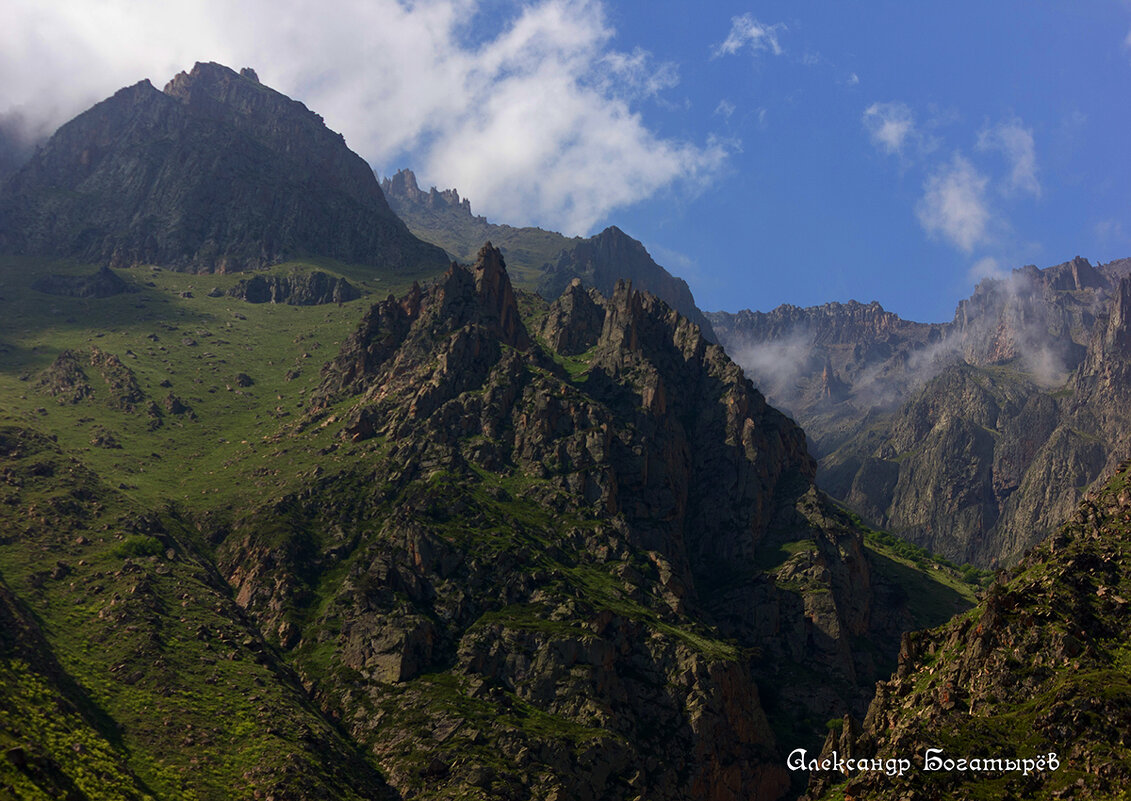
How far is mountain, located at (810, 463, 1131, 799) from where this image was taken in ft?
329

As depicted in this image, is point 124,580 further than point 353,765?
Yes

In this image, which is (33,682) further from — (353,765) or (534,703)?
(534,703)

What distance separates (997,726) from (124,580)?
173 metres

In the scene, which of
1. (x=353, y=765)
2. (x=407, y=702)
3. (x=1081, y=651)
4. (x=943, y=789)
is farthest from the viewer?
(x=407, y=702)

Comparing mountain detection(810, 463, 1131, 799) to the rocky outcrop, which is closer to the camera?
mountain detection(810, 463, 1131, 799)

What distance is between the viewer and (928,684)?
12988cm

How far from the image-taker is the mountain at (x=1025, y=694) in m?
100

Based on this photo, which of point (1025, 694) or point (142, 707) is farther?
point (142, 707)

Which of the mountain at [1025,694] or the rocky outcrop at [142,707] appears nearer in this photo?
the mountain at [1025,694]

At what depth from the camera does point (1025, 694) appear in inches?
4500

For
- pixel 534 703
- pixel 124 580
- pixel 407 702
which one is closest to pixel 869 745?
pixel 534 703

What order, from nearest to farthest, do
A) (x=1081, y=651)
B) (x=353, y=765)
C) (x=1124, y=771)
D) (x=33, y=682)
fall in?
(x=1124, y=771) < (x=1081, y=651) < (x=33, y=682) < (x=353, y=765)

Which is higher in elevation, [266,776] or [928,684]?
[928,684]

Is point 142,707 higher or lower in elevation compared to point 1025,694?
higher
